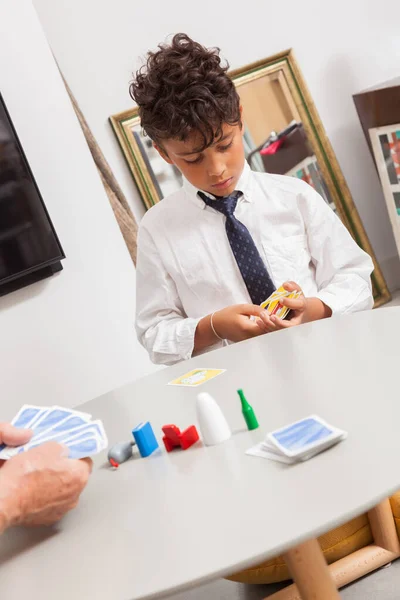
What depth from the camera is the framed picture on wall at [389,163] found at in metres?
3.81

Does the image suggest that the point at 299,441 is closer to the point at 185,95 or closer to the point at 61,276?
the point at 185,95

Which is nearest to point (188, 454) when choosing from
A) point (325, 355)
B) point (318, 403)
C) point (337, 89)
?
point (318, 403)

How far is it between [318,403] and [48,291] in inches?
80.3

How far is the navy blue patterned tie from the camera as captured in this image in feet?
6.30

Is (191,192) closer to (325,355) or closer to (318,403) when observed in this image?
(325,355)

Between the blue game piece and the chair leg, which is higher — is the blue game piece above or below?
above

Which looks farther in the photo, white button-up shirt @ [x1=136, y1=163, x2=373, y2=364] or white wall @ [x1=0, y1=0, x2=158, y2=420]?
white wall @ [x1=0, y1=0, x2=158, y2=420]

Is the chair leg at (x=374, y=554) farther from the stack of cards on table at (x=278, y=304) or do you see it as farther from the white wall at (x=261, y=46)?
the white wall at (x=261, y=46)

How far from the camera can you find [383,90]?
3736mm

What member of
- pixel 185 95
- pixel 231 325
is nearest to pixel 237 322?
pixel 231 325

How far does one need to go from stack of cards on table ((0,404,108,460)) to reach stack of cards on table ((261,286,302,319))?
669 mm

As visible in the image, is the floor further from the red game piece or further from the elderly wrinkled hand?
the elderly wrinkled hand

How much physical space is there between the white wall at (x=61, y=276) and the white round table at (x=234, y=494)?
1559 mm

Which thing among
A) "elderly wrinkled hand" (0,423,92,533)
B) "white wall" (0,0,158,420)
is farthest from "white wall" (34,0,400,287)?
"elderly wrinkled hand" (0,423,92,533)
